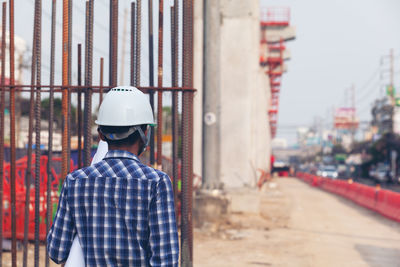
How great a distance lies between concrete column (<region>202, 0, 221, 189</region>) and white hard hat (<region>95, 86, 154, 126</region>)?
1022 cm

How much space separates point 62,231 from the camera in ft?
8.92

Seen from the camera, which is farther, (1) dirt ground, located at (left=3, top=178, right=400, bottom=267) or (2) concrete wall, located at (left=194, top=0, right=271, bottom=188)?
(2) concrete wall, located at (left=194, top=0, right=271, bottom=188)

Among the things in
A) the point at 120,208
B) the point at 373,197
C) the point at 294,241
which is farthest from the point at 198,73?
the point at 120,208

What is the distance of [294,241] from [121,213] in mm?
9706

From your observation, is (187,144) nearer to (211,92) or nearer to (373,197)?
(211,92)

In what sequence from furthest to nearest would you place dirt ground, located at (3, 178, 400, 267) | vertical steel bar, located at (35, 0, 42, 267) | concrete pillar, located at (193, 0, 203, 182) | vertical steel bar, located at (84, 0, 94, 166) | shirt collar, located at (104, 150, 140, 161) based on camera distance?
concrete pillar, located at (193, 0, 203, 182) → dirt ground, located at (3, 178, 400, 267) → vertical steel bar, located at (35, 0, 42, 267) → vertical steel bar, located at (84, 0, 94, 166) → shirt collar, located at (104, 150, 140, 161)

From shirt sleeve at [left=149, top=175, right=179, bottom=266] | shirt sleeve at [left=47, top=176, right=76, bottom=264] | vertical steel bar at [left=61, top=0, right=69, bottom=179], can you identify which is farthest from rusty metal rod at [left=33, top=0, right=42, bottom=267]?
shirt sleeve at [left=149, top=175, right=179, bottom=266]

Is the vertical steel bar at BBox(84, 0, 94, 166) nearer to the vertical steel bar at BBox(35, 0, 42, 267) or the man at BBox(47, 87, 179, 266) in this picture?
the vertical steel bar at BBox(35, 0, 42, 267)

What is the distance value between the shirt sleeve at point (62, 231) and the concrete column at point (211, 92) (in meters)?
10.4

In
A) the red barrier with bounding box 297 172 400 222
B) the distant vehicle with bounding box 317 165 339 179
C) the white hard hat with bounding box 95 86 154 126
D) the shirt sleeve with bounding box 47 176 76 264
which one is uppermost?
the white hard hat with bounding box 95 86 154 126

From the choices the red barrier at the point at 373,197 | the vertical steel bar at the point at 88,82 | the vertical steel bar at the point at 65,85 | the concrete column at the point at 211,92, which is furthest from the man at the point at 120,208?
the red barrier at the point at 373,197

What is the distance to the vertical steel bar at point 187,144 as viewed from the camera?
14.9ft

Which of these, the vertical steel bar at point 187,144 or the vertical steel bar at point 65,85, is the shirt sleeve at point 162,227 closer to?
the vertical steel bar at point 187,144

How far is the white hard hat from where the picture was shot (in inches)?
107
